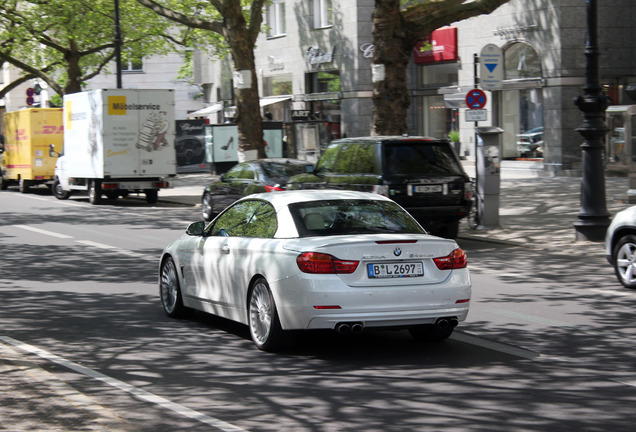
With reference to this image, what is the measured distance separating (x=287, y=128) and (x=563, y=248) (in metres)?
21.6

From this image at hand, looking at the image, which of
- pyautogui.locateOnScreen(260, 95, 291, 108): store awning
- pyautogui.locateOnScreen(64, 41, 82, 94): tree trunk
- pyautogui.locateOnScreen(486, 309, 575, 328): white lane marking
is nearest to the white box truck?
pyautogui.locateOnScreen(64, 41, 82, 94): tree trunk

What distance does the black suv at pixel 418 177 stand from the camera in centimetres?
1608

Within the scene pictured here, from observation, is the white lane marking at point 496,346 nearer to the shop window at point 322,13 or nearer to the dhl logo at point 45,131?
the dhl logo at point 45,131

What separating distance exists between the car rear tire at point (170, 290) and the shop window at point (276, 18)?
118 ft

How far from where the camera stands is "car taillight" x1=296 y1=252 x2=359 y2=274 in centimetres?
802

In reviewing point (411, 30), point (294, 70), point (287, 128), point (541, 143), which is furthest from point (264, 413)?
point (294, 70)

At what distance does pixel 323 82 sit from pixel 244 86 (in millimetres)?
16120

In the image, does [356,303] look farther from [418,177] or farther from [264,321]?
[418,177]

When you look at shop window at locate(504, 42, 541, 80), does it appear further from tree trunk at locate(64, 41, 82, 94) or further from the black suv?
tree trunk at locate(64, 41, 82, 94)

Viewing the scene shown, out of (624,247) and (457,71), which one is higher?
(457,71)

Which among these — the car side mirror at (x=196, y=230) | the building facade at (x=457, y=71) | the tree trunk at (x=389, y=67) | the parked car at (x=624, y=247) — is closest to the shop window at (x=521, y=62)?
the building facade at (x=457, y=71)

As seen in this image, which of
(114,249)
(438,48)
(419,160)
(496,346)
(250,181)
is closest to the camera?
(496,346)

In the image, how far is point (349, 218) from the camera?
28.6 ft

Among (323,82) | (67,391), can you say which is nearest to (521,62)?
(323,82)
